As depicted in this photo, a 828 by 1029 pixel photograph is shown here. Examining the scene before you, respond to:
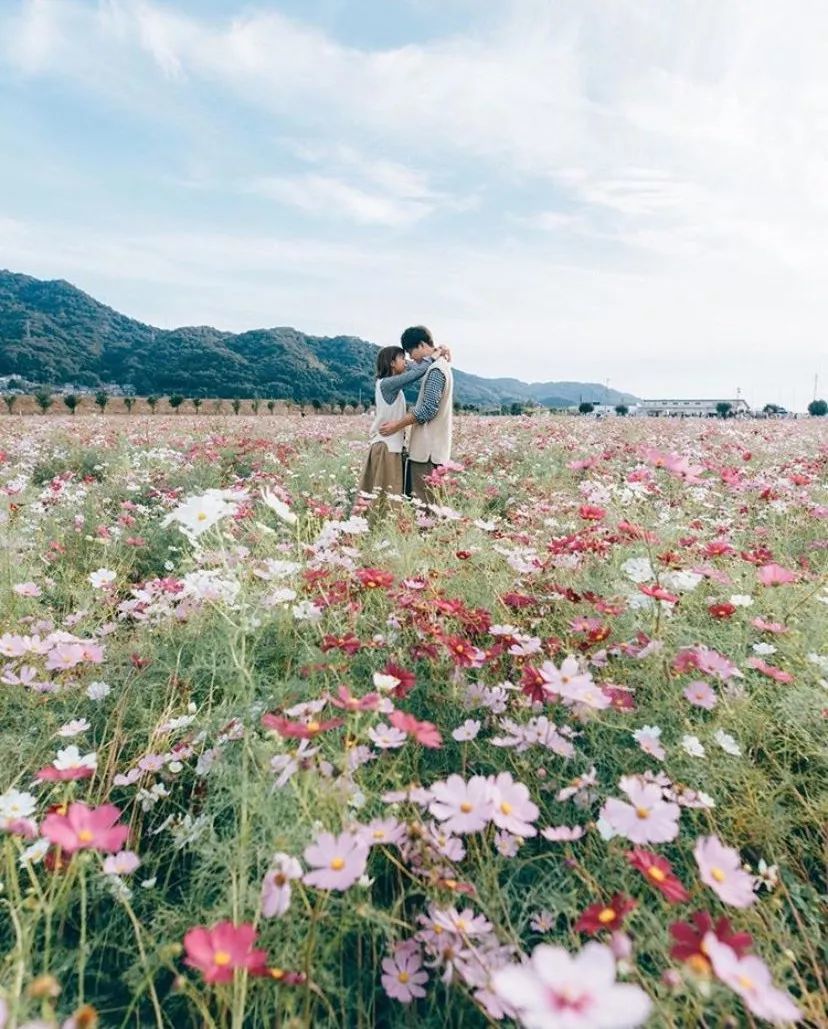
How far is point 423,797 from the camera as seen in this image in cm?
113

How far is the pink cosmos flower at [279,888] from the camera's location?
901mm

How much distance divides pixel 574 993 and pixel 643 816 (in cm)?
51

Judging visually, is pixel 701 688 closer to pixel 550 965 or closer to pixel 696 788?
pixel 696 788

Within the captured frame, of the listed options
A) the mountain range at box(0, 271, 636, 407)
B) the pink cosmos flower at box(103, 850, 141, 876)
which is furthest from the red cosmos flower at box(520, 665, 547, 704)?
the mountain range at box(0, 271, 636, 407)

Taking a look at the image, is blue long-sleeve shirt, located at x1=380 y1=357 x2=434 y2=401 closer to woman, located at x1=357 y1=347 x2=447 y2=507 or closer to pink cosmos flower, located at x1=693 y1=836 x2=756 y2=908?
woman, located at x1=357 y1=347 x2=447 y2=507

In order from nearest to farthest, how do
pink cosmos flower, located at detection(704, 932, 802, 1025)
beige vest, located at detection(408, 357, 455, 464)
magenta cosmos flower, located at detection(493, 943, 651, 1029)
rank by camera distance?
magenta cosmos flower, located at detection(493, 943, 651, 1029), pink cosmos flower, located at detection(704, 932, 802, 1025), beige vest, located at detection(408, 357, 455, 464)

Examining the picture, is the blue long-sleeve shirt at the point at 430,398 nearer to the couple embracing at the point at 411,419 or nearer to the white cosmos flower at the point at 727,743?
the couple embracing at the point at 411,419

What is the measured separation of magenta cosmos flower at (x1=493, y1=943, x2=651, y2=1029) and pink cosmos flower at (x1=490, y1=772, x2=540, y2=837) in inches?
16.2

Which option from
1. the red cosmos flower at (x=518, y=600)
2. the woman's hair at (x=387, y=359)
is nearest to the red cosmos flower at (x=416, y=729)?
the red cosmos flower at (x=518, y=600)

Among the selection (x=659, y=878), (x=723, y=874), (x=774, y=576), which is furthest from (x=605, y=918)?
(x=774, y=576)

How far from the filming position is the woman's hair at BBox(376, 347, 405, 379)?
4547 millimetres

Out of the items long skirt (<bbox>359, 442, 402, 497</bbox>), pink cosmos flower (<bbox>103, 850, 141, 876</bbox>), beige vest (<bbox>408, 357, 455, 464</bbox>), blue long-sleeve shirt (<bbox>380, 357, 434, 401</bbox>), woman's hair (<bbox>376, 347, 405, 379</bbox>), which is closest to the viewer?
pink cosmos flower (<bbox>103, 850, 141, 876</bbox>)

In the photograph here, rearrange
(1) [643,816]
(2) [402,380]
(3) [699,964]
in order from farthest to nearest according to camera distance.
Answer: (2) [402,380], (1) [643,816], (3) [699,964]

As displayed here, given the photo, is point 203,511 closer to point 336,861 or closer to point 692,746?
point 336,861
